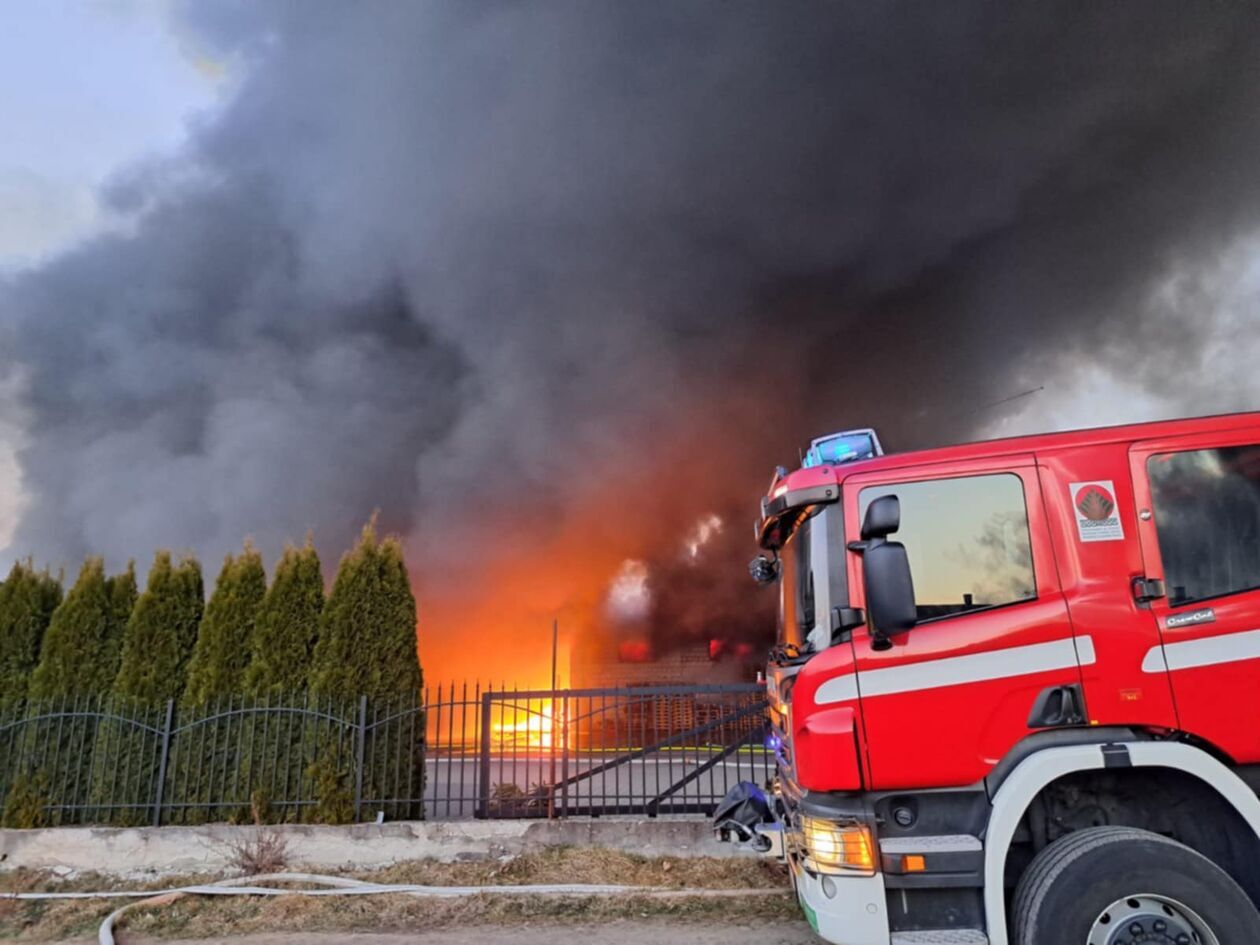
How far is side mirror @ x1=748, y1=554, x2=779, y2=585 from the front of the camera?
5.43 m

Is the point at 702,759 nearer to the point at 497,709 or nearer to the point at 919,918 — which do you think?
the point at 497,709

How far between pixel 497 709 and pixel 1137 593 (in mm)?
6988

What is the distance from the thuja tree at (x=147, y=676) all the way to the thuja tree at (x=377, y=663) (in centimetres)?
193

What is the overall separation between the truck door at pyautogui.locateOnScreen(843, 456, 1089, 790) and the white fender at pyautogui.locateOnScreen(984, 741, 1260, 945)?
156 millimetres

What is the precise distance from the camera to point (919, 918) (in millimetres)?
3463

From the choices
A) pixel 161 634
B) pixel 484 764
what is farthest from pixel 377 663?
pixel 161 634

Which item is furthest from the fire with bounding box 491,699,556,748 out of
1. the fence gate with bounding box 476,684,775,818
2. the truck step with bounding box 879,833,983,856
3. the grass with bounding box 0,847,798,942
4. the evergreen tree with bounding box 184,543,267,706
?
the truck step with bounding box 879,833,983,856

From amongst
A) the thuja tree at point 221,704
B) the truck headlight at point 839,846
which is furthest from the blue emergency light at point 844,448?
the thuja tree at point 221,704

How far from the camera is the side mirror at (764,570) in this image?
5.43m

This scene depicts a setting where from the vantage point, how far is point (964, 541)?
12.7 ft

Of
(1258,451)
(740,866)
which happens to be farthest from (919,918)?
(740,866)

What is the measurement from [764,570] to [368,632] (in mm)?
5497

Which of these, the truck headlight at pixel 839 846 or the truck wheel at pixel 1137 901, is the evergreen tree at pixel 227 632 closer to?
the truck headlight at pixel 839 846

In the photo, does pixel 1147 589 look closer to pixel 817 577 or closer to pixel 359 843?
pixel 817 577
